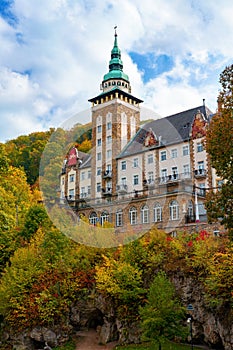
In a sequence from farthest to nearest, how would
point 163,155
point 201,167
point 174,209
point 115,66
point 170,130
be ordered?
point 115,66 → point 170,130 → point 163,155 → point 201,167 → point 174,209

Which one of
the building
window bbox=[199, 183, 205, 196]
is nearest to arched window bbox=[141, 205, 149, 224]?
the building

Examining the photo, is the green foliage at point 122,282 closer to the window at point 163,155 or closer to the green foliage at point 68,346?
the green foliage at point 68,346

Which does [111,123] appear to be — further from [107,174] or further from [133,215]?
[133,215]

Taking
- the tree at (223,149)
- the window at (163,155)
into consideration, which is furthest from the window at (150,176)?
the tree at (223,149)

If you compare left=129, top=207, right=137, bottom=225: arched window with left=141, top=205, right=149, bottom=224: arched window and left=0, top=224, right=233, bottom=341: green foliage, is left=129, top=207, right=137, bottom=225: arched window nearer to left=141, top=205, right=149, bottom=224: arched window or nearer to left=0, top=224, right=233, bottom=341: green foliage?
left=141, top=205, right=149, bottom=224: arched window

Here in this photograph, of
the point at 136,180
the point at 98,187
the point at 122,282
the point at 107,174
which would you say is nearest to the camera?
the point at 122,282

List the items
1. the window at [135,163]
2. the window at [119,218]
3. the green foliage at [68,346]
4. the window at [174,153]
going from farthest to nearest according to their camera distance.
Result: the window at [135,163]
the window at [174,153]
the window at [119,218]
the green foliage at [68,346]

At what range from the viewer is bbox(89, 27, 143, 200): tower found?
37.6 metres

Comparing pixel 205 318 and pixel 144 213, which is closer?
pixel 205 318

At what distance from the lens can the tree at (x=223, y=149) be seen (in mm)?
17469

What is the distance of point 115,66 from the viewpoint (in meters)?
54.4

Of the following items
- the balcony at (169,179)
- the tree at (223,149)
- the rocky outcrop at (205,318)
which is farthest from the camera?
the balcony at (169,179)

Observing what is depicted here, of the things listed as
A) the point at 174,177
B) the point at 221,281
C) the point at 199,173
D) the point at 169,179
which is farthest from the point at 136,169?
the point at 221,281

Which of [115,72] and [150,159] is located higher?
[115,72]
